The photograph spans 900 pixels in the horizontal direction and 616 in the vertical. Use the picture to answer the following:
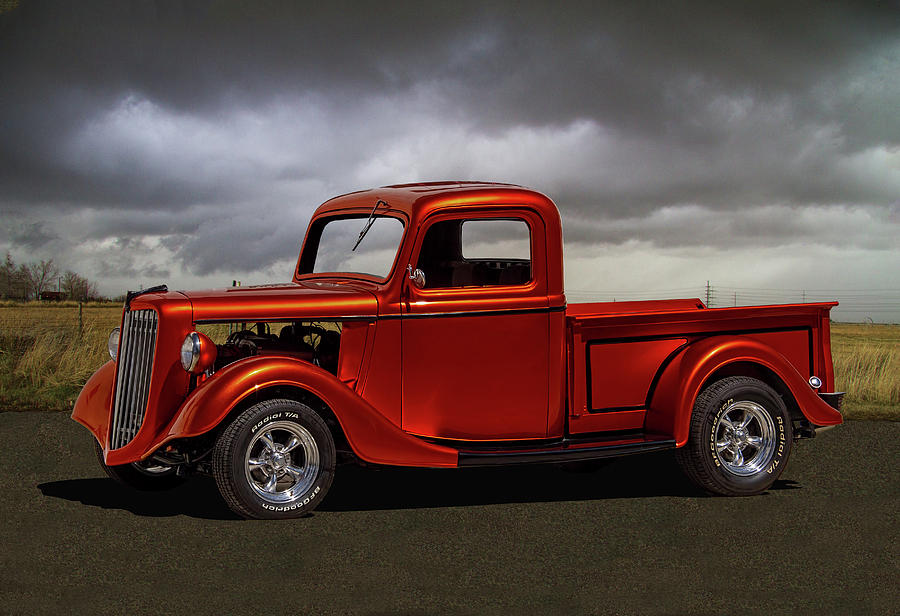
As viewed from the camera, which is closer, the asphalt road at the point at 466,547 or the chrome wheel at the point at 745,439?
the asphalt road at the point at 466,547

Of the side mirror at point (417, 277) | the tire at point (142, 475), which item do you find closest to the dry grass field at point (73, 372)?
the tire at point (142, 475)

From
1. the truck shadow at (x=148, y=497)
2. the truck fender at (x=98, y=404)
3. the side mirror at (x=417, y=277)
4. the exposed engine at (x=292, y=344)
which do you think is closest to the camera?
the truck shadow at (x=148, y=497)

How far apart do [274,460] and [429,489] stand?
61.0 inches

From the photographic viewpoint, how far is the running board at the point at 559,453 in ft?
21.2

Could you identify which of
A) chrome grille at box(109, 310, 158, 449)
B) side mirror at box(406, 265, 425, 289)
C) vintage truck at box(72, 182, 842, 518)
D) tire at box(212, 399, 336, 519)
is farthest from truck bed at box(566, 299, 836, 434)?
chrome grille at box(109, 310, 158, 449)

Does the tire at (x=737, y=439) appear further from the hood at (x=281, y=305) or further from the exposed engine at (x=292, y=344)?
the exposed engine at (x=292, y=344)

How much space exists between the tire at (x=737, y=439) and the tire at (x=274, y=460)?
2900 millimetres

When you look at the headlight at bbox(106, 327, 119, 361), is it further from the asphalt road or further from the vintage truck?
the asphalt road

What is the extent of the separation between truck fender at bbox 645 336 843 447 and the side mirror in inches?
84.1

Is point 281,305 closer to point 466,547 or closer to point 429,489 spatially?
point 429,489

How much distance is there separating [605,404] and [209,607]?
372cm

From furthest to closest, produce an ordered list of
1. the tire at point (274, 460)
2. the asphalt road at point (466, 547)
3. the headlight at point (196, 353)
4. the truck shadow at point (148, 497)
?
the truck shadow at point (148, 497)
the headlight at point (196, 353)
the tire at point (274, 460)
the asphalt road at point (466, 547)

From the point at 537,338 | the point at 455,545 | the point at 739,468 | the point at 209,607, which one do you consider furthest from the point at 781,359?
the point at 209,607

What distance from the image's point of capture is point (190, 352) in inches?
242
